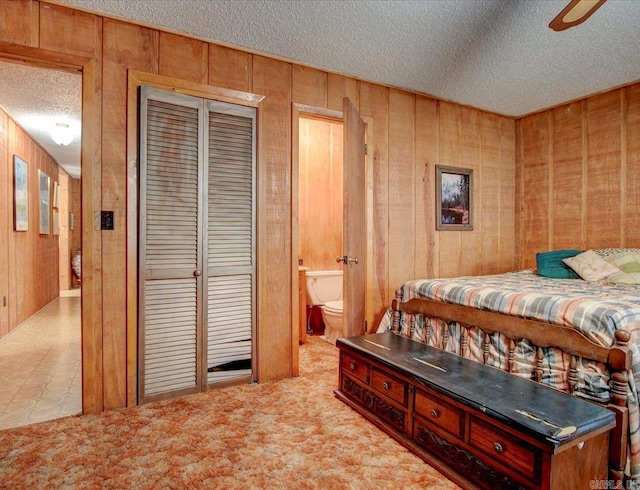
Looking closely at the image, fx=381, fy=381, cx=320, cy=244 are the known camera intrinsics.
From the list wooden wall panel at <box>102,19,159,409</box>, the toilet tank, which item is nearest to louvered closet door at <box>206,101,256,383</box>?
wooden wall panel at <box>102,19,159,409</box>

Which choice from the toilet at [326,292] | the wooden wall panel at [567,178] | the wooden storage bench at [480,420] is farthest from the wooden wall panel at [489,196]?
the wooden storage bench at [480,420]

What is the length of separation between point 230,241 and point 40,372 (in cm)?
193

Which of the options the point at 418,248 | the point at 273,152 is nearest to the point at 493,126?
the point at 418,248

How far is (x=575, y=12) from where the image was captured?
1.61 m

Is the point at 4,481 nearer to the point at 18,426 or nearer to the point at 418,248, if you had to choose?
the point at 18,426

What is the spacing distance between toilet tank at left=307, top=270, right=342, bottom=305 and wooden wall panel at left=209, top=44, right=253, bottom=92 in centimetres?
206

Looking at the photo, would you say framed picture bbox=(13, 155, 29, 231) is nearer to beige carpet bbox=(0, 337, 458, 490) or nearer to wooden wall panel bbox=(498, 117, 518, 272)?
beige carpet bbox=(0, 337, 458, 490)

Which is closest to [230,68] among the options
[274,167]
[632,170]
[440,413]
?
[274,167]

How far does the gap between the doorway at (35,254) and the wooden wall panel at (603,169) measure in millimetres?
4278

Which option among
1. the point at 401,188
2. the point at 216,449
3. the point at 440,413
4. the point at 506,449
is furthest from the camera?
the point at 401,188

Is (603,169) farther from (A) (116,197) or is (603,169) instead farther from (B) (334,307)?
(A) (116,197)

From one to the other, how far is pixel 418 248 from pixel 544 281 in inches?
41.3

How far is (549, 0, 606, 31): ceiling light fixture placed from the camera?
152 cm

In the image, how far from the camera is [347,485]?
65.2 inches
